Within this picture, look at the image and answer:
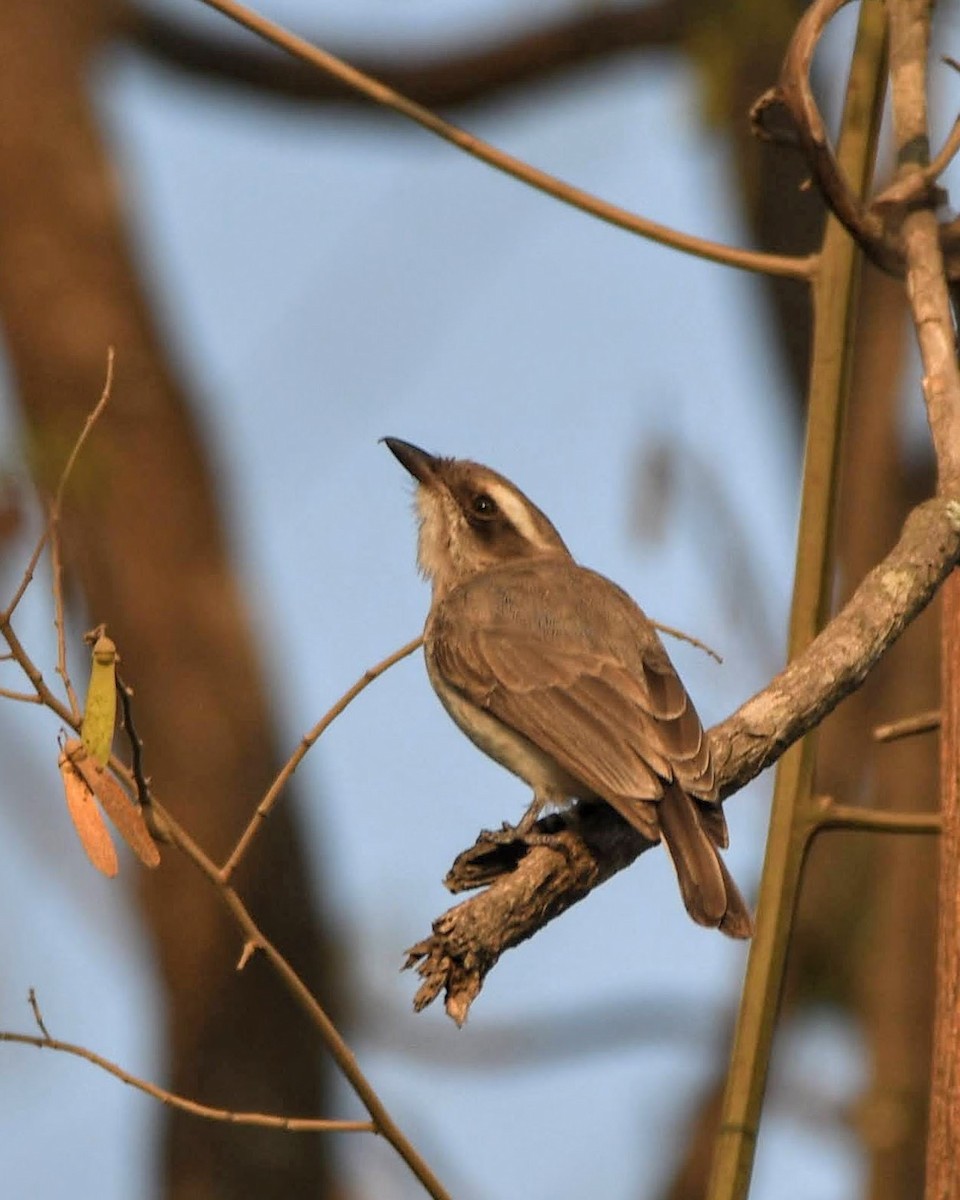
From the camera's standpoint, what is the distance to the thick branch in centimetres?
343

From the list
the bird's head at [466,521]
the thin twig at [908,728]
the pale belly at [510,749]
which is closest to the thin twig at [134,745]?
the thin twig at [908,728]

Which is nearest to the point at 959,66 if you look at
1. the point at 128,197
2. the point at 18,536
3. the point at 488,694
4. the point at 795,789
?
the point at 795,789

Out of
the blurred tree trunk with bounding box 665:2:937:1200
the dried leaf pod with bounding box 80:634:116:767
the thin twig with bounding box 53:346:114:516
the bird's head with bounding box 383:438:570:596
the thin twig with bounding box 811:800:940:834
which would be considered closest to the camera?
the dried leaf pod with bounding box 80:634:116:767

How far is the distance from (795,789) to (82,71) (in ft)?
22.2

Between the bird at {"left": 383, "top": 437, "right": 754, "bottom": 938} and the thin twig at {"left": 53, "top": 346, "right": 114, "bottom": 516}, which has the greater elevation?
the bird at {"left": 383, "top": 437, "right": 754, "bottom": 938}

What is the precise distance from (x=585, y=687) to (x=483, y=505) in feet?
5.51

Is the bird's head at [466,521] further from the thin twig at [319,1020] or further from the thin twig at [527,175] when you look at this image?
the thin twig at [319,1020]

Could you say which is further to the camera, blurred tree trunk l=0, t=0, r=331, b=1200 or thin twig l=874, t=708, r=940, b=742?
blurred tree trunk l=0, t=0, r=331, b=1200

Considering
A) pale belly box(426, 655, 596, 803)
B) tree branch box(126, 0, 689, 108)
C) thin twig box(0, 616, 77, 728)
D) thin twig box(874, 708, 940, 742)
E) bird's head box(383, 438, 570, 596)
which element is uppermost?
tree branch box(126, 0, 689, 108)

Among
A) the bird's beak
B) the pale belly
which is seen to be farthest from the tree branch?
the pale belly

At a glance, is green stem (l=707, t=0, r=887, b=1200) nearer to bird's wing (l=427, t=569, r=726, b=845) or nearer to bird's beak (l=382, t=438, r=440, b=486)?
bird's wing (l=427, t=569, r=726, b=845)

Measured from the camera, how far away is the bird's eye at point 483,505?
6828 millimetres

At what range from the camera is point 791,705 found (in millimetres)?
3600

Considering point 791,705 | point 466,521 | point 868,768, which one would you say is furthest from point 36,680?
point 868,768
